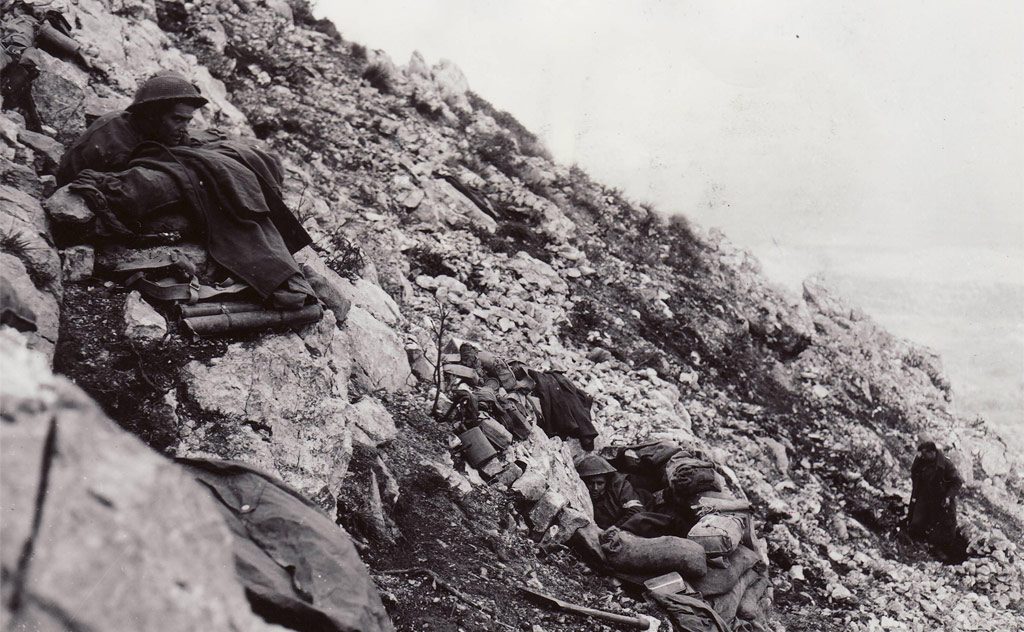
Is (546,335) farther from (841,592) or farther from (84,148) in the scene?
(84,148)

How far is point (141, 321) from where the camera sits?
11.0ft

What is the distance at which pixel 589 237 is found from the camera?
34.6ft

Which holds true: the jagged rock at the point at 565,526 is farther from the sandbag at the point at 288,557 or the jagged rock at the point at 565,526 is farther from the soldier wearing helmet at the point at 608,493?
the sandbag at the point at 288,557

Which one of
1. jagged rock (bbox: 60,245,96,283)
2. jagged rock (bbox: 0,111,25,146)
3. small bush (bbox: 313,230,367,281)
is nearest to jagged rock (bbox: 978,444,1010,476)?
small bush (bbox: 313,230,367,281)

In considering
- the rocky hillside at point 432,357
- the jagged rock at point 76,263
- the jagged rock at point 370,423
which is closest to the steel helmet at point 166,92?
the rocky hillside at point 432,357

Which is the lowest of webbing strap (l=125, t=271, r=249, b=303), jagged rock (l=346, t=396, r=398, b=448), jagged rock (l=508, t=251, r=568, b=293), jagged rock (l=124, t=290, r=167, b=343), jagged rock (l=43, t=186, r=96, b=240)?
jagged rock (l=346, t=396, r=398, b=448)

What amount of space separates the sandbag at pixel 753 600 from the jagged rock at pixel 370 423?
2.76 m

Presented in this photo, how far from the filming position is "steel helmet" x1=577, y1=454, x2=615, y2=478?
17.9ft

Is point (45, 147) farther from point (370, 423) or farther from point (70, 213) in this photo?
point (370, 423)

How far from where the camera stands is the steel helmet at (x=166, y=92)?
381cm

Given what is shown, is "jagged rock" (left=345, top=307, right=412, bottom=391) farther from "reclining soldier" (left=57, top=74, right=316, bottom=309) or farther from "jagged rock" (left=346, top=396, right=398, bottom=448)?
"reclining soldier" (left=57, top=74, right=316, bottom=309)

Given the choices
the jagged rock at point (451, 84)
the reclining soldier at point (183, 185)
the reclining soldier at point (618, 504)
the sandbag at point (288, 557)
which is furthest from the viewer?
the jagged rock at point (451, 84)

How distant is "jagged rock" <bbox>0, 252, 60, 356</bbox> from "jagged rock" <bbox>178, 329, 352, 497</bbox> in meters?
0.60

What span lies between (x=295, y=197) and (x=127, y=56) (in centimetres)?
189
